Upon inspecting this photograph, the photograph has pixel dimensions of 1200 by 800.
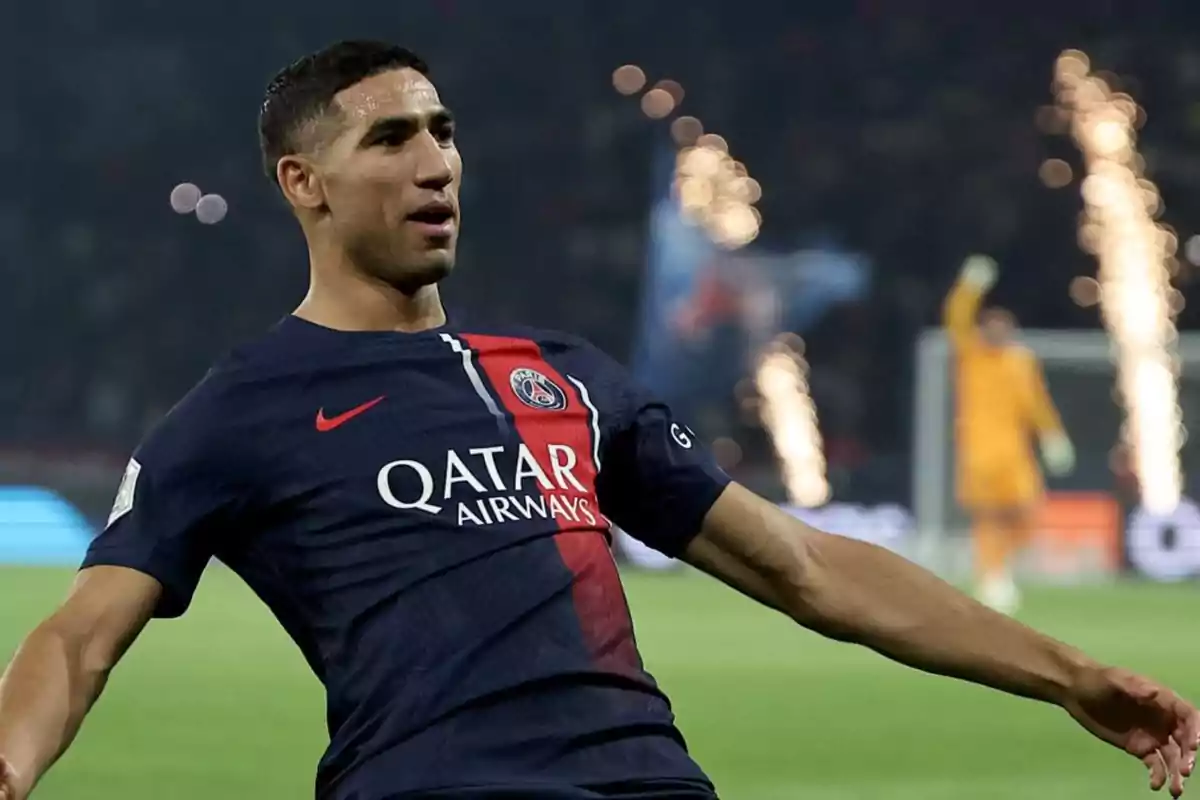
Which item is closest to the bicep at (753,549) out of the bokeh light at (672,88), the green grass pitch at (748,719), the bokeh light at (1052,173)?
the green grass pitch at (748,719)

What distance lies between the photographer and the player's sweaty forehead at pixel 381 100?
2906 millimetres

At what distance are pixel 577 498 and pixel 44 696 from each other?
2.23 ft

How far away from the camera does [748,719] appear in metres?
8.01

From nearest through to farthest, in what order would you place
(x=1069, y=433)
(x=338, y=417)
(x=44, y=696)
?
1. (x=44, y=696)
2. (x=338, y=417)
3. (x=1069, y=433)

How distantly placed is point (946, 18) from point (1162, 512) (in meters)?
12.4

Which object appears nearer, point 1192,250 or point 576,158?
point 1192,250

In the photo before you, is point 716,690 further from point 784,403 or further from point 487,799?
point 784,403

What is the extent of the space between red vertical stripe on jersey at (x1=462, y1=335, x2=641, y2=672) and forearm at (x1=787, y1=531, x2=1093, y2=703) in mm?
304

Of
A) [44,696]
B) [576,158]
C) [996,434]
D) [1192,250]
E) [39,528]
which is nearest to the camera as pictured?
[44,696]

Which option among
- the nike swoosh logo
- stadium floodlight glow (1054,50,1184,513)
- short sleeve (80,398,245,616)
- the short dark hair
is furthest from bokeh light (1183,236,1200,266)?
short sleeve (80,398,245,616)

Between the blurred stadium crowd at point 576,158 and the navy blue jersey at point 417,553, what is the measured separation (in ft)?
75.5

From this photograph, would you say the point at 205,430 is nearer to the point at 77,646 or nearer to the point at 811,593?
the point at 77,646

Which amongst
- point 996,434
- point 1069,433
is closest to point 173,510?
point 996,434

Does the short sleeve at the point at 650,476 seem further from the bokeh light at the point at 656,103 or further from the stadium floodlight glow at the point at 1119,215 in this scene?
the bokeh light at the point at 656,103
